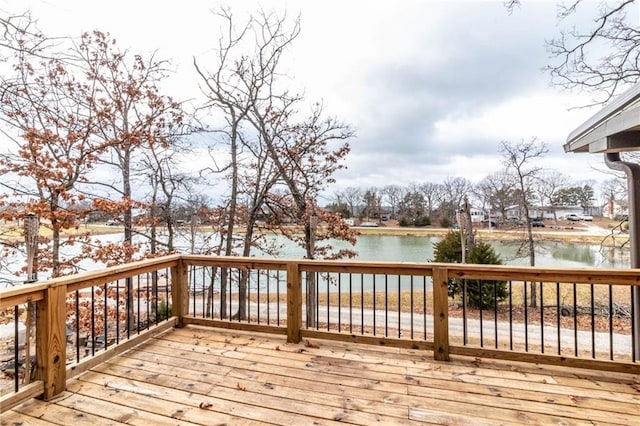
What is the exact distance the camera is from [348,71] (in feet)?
22.7

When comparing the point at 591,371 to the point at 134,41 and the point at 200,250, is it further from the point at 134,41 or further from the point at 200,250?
the point at 134,41

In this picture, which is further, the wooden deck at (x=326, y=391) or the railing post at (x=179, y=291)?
the railing post at (x=179, y=291)

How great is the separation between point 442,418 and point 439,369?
2.25ft

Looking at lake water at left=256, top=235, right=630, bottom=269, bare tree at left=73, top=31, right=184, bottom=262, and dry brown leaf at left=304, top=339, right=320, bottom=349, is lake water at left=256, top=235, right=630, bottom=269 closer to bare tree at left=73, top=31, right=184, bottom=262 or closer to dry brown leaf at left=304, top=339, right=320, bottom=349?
bare tree at left=73, top=31, right=184, bottom=262

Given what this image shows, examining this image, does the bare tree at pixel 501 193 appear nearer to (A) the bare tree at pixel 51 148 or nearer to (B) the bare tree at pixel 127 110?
(B) the bare tree at pixel 127 110

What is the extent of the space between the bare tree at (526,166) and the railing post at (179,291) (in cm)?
954

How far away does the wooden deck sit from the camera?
1.84 metres

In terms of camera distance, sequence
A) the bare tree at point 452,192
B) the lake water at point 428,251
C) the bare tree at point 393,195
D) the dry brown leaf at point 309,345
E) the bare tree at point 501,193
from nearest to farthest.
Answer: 1. the dry brown leaf at point 309,345
2. the lake water at point 428,251
3. the bare tree at point 452,192
4. the bare tree at point 501,193
5. the bare tree at point 393,195

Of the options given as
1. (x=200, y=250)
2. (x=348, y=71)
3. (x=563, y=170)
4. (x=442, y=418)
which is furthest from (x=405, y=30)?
(x=563, y=170)

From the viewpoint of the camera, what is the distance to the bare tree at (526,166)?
349 inches

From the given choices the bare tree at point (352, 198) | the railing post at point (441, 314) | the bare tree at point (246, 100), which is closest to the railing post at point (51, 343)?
the railing post at point (441, 314)

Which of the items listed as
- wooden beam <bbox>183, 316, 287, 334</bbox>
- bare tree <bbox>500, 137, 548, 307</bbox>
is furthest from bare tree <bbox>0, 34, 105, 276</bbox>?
bare tree <bbox>500, 137, 548, 307</bbox>

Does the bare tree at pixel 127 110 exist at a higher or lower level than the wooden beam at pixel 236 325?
higher

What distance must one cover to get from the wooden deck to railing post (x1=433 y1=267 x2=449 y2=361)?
0.10 meters
